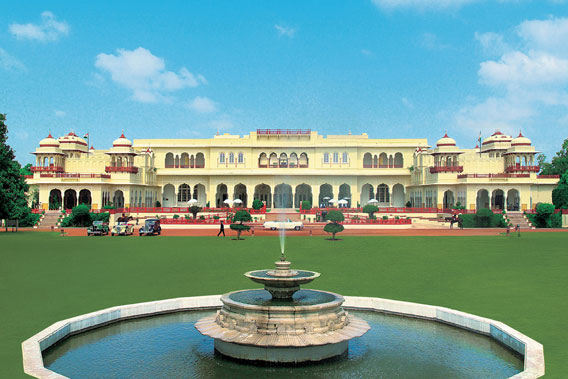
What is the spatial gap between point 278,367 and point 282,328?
63 cm

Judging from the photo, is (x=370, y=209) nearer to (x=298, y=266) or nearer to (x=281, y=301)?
(x=298, y=266)

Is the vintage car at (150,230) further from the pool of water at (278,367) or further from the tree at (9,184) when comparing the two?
the pool of water at (278,367)

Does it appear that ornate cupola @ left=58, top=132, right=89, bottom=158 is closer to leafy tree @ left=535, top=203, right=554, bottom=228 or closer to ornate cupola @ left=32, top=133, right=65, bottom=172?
ornate cupola @ left=32, top=133, right=65, bottom=172

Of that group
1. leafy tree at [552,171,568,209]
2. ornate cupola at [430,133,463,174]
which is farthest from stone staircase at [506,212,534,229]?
ornate cupola at [430,133,463,174]

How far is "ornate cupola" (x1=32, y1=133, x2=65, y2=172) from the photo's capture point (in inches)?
1933

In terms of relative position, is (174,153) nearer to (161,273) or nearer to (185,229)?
(185,229)

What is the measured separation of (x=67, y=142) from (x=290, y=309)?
51.8m

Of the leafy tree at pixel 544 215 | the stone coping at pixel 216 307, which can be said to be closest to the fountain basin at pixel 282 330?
the stone coping at pixel 216 307

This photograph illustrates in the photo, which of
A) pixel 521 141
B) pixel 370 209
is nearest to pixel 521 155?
pixel 521 141

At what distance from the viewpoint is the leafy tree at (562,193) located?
45.3 m

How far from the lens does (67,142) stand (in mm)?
53312

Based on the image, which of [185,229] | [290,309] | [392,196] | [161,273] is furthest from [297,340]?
[392,196]

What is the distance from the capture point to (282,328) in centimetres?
820

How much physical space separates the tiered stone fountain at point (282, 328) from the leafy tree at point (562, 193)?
145 feet
